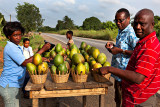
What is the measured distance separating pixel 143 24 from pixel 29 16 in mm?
34821

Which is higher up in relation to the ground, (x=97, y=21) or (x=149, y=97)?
(x=97, y=21)

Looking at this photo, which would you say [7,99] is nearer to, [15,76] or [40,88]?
[15,76]

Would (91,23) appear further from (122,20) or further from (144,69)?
(144,69)

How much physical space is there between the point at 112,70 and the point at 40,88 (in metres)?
0.99

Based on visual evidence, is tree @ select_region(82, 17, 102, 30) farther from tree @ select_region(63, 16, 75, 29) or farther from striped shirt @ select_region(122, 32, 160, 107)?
striped shirt @ select_region(122, 32, 160, 107)

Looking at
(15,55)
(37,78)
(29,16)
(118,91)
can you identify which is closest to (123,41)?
(118,91)

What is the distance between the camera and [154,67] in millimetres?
1354

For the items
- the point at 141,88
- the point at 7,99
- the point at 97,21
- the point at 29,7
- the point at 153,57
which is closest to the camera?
the point at 153,57

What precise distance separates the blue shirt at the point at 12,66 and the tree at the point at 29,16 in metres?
31.7

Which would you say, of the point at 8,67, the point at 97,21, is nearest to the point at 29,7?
the point at 8,67

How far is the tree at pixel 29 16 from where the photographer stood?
31.8 metres

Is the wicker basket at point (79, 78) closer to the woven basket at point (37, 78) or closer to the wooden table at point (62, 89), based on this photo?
the wooden table at point (62, 89)

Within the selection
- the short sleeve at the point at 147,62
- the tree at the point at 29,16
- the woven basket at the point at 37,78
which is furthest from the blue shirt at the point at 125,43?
the tree at the point at 29,16

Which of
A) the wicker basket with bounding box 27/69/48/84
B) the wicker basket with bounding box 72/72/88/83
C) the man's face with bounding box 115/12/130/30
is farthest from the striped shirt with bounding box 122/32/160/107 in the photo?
the wicker basket with bounding box 27/69/48/84
